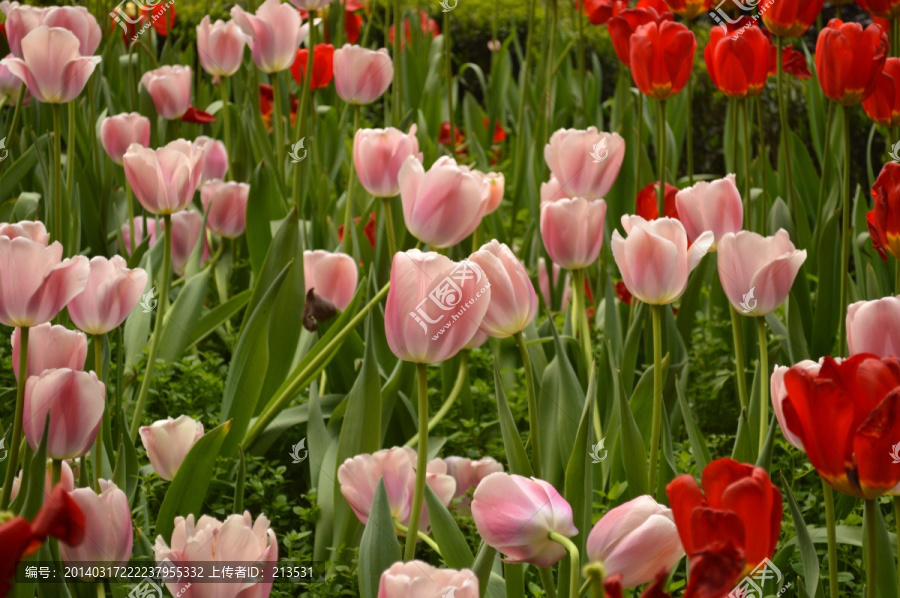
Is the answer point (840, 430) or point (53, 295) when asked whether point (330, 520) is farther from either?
point (840, 430)

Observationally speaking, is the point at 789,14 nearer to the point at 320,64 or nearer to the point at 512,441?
the point at 512,441

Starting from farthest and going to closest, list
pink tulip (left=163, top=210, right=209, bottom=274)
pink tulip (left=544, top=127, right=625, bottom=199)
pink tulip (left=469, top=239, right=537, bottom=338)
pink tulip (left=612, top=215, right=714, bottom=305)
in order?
pink tulip (left=163, top=210, right=209, bottom=274), pink tulip (left=544, top=127, right=625, bottom=199), pink tulip (left=612, top=215, right=714, bottom=305), pink tulip (left=469, top=239, right=537, bottom=338)

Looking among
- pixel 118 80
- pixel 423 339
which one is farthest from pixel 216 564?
pixel 118 80

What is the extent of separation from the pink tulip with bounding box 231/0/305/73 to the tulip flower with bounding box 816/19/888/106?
1.25 metres

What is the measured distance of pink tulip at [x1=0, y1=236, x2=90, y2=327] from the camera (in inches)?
39.4

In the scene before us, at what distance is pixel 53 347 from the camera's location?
1.09 meters

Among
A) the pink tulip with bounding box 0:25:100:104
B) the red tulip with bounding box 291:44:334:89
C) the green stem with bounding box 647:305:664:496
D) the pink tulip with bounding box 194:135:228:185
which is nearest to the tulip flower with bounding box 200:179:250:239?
the pink tulip with bounding box 194:135:228:185

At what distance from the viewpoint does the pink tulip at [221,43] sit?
244 cm

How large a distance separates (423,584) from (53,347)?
2.04 feet

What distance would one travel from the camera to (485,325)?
45.3 inches

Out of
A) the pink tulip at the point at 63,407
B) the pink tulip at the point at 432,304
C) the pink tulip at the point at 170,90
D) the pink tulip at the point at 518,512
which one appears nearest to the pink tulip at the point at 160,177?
the pink tulip at the point at 63,407

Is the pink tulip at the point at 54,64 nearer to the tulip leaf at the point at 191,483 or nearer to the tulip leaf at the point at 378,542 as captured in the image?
the tulip leaf at the point at 191,483

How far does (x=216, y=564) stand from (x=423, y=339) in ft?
0.97

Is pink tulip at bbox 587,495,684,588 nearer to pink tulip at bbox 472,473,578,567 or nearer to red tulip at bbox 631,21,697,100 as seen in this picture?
pink tulip at bbox 472,473,578,567
